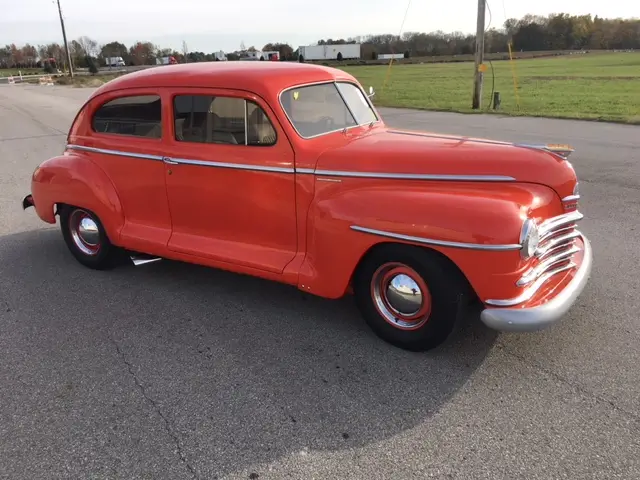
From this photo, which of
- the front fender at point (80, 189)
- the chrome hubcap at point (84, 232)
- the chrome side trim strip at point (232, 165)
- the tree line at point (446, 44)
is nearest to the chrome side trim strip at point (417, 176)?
the chrome side trim strip at point (232, 165)

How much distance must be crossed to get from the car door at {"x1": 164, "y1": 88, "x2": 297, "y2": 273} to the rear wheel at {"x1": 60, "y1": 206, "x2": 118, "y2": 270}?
3.01ft

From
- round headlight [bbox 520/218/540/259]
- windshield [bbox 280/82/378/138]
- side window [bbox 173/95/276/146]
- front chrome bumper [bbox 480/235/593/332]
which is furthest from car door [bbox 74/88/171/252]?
A: round headlight [bbox 520/218/540/259]

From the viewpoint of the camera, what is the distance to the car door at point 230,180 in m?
3.83

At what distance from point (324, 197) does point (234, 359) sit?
4.02 feet

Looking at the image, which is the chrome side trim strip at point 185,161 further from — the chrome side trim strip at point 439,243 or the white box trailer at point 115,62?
the white box trailer at point 115,62

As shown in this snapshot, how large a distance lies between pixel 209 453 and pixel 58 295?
2561 millimetres

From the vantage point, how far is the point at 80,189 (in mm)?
4836

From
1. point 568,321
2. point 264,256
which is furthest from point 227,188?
point 568,321

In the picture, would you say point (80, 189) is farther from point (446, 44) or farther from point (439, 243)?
point (446, 44)

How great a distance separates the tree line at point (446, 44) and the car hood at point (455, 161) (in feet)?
241

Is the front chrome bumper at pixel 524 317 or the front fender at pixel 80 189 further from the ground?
the front fender at pixel 80 189

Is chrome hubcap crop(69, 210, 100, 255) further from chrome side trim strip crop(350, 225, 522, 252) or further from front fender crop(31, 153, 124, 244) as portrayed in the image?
chrome side trim strip crop(350, 225, 522, 252)

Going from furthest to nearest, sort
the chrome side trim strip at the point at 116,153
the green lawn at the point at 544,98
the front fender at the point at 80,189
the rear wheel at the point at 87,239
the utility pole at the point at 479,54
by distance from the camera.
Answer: the utility pole at the point at 479,54 < the green lawn at the point at 544,98 < the rear wheel at the point at 87,239 < the front fender at the point at 80,189 < the chrome side trim strip at the point at 116,153

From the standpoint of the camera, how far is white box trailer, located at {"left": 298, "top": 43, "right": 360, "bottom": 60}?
259 ft
